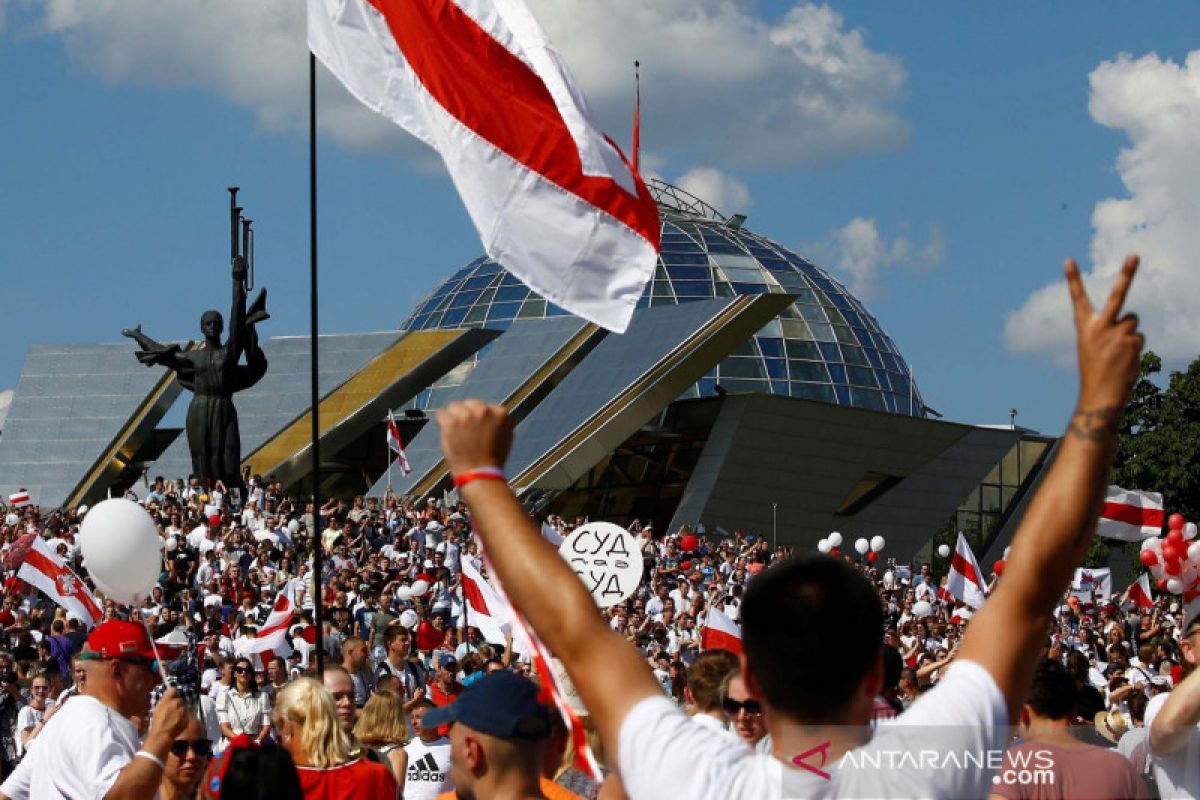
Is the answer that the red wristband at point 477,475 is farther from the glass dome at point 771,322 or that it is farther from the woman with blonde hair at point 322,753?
the glass dome at point 771,322

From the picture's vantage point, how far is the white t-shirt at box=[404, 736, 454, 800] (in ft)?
24.0

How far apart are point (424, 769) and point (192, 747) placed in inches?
70.1

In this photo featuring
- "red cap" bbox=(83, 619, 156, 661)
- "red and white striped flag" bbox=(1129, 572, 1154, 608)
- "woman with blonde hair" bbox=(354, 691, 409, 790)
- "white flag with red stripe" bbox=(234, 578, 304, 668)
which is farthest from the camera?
"red and white striped flag" bbox=(1129, 572, 1154, 608)

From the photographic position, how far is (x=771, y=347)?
53.0 metres

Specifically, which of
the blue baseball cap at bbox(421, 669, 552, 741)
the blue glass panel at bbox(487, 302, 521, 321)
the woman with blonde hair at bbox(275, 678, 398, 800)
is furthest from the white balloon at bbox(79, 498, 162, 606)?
the blue glass panel at bbox(487, 302, 521, 321)

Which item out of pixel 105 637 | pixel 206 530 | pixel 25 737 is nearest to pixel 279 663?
pixel 25 737

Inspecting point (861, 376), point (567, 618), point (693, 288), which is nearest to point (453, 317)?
point (693, 288)

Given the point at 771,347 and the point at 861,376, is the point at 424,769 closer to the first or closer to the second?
the point at 771,347

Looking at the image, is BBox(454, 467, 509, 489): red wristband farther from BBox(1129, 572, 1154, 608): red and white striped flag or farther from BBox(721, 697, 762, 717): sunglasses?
BBox(1129, 572, 1154, 608): red and white striped flag

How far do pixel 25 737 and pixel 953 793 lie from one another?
920 centimetres

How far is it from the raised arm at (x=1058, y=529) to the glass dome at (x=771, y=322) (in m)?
46.4

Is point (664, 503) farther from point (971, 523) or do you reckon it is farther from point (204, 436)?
point (204, 436)

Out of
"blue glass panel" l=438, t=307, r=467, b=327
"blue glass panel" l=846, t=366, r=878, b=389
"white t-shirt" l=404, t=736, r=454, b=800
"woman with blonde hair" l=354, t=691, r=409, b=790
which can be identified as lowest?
"white t-shirt" l=404, t=736, r=454, b=800

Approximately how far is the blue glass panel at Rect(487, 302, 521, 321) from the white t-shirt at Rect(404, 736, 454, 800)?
154 feet
